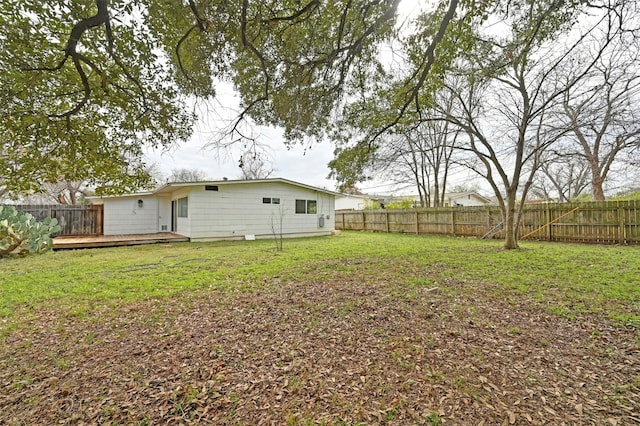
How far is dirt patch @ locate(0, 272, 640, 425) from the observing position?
69.6 inches

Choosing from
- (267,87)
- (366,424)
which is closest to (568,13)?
(267,87)

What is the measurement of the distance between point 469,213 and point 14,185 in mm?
14594

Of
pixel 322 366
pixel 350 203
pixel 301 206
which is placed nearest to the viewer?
pixel 322 366

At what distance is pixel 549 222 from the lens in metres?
10.6

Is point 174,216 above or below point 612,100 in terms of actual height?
below

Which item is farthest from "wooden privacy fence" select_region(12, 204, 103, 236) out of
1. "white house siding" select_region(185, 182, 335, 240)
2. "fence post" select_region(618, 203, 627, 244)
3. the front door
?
"fence post" select_region(618, 203, 627, 244)

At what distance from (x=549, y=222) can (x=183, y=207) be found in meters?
15.3

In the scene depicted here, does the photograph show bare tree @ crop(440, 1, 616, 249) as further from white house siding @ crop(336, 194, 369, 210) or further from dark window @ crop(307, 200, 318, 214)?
white house siding @ crop(336, 194, 369, 210)

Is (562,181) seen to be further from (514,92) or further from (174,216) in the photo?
(174,216)

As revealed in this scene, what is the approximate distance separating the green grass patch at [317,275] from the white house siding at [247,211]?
3464 mm

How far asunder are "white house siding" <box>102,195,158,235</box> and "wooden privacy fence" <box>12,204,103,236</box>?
0.46 metres

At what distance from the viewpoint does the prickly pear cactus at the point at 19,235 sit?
7.29 meters

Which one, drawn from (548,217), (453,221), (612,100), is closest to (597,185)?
(548,217)

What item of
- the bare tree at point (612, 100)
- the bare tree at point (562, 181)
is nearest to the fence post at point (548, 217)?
the bare tree at point (612, 100)
